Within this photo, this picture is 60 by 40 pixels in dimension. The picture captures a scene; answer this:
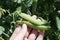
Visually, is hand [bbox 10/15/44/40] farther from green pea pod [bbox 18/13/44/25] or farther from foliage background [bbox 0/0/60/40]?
foliage background [bbox 0/0/60/40]

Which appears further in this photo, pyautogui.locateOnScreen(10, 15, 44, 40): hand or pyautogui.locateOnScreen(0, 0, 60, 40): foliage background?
pyautogui.locateOnScreen(0, 0, 60, 40): foliage background

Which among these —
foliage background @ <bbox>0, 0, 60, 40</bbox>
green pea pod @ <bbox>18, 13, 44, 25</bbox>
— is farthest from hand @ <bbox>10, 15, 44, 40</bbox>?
foliage background @ <bbox>0, 0, 60, 40</bbox>

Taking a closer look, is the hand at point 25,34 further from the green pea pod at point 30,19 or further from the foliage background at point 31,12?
the foliage background at point 31,12

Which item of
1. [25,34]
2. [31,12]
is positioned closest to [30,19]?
[25,34]

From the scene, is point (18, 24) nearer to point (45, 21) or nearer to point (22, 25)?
point (22, 25)

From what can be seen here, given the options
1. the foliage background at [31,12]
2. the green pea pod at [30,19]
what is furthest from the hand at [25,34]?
the foliage background at [31,12]

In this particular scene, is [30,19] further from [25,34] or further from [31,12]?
[31,12]
